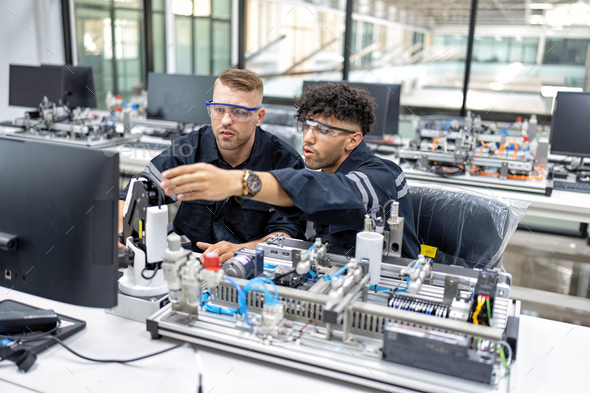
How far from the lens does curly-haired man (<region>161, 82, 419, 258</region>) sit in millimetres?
1138

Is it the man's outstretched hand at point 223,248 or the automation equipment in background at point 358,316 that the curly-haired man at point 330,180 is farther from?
the man's outstretched hand at point 223,248

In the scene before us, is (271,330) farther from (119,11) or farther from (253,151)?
(119,11)

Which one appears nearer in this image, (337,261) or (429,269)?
(429,269)

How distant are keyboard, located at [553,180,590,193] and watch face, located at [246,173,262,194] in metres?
2.33

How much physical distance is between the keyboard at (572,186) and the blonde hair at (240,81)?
6.47 feet

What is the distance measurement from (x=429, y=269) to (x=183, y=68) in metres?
5.59

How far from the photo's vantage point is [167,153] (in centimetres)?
208

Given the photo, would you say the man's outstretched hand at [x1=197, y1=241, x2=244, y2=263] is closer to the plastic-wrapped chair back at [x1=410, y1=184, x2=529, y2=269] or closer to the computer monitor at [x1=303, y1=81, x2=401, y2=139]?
the plastic-wrapped chair back at [x1=410, y1=184, x2=529, y2=269]

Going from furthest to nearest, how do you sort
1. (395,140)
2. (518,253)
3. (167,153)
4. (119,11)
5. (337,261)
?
1. (119,11)
2. (395,140)
3. (518,253)
4. (167,153)
5. (337,261)

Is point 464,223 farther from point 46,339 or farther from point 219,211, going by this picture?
point 46,339

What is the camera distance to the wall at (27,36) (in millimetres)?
5113

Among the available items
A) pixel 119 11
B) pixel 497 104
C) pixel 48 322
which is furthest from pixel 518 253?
pixel 119 11

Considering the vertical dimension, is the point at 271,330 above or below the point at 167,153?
below

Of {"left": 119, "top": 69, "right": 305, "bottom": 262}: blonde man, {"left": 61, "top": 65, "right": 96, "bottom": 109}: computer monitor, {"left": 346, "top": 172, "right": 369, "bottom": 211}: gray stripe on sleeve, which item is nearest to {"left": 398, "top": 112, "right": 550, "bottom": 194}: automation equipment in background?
{"left": 119, "top": 69, "right": 305, "bottom": 262}: blonde man
